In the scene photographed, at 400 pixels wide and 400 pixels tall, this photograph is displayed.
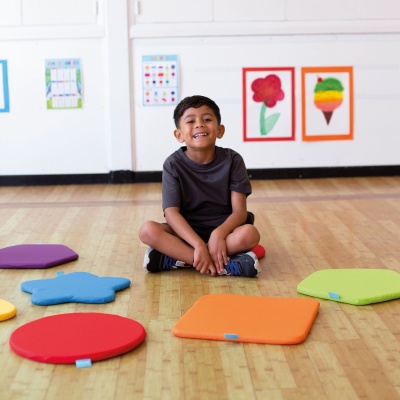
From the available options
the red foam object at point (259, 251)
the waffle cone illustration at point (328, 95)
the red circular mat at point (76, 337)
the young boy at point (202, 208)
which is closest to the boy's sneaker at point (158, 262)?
the young boy at point (202, 208)

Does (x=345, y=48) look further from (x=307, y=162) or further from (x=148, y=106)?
(x=148, y=106)

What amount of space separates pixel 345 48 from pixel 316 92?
1.07ft

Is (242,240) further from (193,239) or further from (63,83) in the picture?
(63,83)

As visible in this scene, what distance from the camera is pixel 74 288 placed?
2617mm

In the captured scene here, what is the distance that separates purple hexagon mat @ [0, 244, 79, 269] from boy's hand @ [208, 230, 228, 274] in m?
0.59

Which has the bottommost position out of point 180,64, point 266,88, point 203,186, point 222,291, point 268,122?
point 222,291

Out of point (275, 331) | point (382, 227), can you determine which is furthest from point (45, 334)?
point (382, 227)

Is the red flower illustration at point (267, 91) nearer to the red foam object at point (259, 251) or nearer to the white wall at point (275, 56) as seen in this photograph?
the white wall at point (275, 56)

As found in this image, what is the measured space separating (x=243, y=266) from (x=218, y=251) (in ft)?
0.37

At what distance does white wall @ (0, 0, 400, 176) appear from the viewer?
495cm

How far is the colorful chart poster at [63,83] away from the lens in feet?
16.4

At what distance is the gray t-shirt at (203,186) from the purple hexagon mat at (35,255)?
1.48 ft

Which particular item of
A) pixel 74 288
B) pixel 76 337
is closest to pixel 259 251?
pixel 74 288

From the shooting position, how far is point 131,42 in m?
4.99
